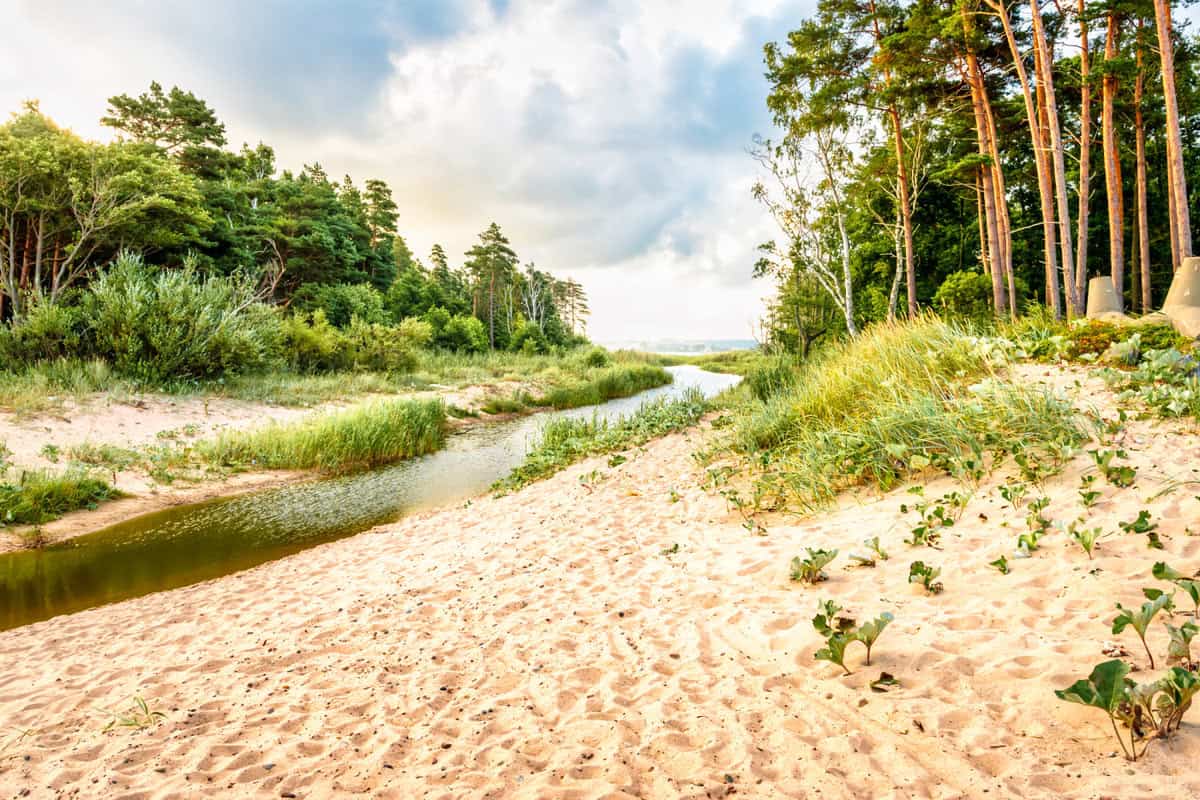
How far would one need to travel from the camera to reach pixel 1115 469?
154 inches

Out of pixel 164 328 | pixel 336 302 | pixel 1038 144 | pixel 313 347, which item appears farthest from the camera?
pixel 336 302

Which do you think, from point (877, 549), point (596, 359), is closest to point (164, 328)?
point (877, 549)

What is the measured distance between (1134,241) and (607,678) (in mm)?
31158

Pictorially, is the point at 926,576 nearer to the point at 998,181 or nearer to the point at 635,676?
the point at 635,676

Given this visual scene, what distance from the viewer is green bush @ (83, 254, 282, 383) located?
14109 millimetres

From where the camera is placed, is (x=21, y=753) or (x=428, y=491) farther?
(x=428, y=491)

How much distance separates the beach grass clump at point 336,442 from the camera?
1106cm

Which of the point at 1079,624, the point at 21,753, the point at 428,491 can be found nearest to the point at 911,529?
the point at 1079,624

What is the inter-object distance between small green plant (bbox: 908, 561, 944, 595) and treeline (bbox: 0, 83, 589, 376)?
1844 centimetres

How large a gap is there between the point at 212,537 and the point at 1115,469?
33.0ft

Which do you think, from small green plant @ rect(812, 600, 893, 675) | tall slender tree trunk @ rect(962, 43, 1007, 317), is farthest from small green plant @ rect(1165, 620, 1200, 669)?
tall slender tree trunk @ rect(962, 43, 1007, 317)

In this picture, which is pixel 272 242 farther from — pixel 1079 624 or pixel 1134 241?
pixel 1134 241

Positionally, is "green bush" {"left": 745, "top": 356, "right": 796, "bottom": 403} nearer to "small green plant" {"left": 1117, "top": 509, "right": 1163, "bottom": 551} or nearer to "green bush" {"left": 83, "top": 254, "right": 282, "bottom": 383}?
"small green plant" {"left": 1117, "top": 509, "right": 1163, "bottom": 551}

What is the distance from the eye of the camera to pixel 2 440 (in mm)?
9047
